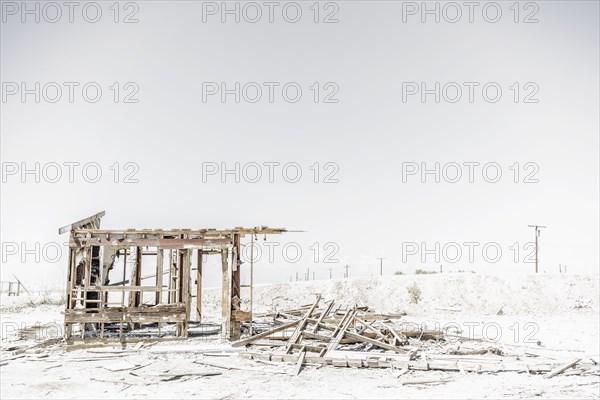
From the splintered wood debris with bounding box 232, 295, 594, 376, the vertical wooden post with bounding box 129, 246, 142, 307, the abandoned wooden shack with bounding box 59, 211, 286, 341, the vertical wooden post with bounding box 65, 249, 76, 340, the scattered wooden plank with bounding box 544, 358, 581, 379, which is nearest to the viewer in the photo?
the scattered wooden plank with bounding box 544, 358, 581, 379

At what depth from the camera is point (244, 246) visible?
65.0ft

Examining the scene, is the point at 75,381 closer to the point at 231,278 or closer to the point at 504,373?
the point at 231,278

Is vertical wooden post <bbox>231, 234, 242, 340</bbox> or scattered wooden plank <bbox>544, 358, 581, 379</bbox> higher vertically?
vertical wooden post <bbox>231, 234, 242, 340</bbox>

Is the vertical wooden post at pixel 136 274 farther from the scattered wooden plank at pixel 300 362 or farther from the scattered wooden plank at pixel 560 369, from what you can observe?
the scattered wooden plank at pixel 560 369

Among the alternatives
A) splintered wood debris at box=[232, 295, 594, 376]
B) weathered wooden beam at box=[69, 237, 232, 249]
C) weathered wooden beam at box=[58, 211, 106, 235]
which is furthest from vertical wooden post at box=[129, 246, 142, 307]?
splintered wood debris at box=[232, 295, 594, 376]

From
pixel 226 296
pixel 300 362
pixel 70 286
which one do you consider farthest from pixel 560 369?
pixel 70 286

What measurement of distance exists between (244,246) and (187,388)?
8.37 metres

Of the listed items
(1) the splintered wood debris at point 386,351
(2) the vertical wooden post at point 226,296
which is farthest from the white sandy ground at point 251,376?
(2) the vertical wooden post at point 226,296

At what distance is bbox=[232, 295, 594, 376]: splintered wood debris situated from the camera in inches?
527

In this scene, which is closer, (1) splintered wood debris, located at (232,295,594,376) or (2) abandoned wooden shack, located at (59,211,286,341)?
(1) splintered wood debris, located at (232,295,594,376)

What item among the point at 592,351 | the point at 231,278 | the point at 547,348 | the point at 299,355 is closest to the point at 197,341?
the point at 231,278

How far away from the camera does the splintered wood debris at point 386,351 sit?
43.9 feet

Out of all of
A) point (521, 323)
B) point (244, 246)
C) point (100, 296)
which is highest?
point (244, 246)

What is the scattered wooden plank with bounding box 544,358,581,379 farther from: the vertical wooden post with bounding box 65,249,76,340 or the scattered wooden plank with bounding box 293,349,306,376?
the vertical wooden post with bounding box 65,249,76,340
